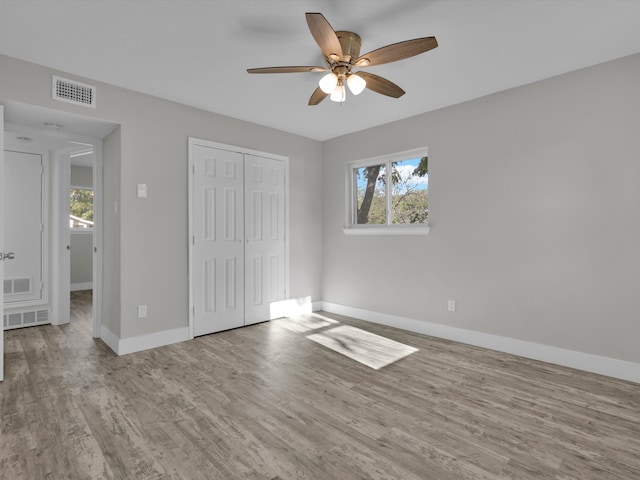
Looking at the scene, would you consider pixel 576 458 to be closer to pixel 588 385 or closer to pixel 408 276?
pixel 588 385

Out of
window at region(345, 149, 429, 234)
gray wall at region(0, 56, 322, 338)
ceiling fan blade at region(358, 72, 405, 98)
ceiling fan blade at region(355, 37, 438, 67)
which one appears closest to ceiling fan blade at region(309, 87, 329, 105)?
ceiling fan blade at region(358, 72, 405, 98)

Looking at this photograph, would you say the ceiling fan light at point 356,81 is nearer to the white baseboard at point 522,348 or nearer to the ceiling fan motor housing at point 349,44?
the ceiling fan motor housing at point 349,44

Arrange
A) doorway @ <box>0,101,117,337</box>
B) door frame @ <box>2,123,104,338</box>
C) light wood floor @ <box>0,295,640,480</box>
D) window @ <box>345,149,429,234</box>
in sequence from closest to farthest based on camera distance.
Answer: light wood floor @ <box>0,295,640,480</box> → doorway @ <box>0,101,117,337</box> → door frame @ <box>2,123,104,338</box> → window @ <box>345,149,429,234</box>

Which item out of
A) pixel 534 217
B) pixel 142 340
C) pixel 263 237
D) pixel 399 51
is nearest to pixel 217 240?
pixel 263 237

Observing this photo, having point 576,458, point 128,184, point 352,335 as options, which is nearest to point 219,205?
point 128,184

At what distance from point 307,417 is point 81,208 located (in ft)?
24.1

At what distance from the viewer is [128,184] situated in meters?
3.31

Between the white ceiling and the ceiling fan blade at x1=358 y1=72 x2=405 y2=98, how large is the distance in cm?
23

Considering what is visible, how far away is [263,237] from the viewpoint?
4.41 meters

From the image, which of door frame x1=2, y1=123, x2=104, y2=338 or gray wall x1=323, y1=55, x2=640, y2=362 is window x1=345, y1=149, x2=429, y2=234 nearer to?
gray wall x1=323, y1=55, x2=640, y2=362

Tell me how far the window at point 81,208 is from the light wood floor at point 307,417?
473 cm

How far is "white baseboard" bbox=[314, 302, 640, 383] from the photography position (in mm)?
2730

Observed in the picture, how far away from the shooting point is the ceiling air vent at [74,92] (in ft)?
9.42

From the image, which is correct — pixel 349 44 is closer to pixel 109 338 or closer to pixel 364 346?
pixel 364 346
